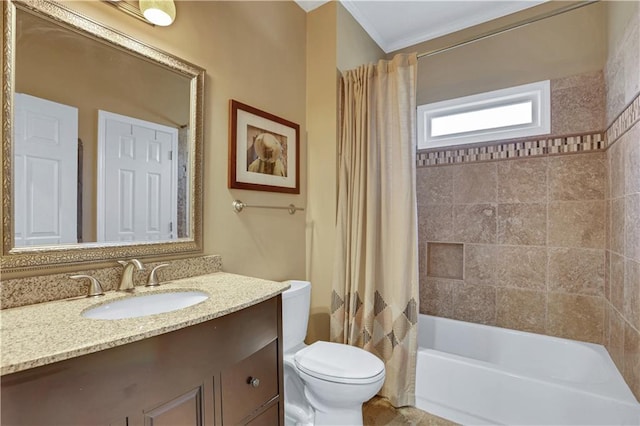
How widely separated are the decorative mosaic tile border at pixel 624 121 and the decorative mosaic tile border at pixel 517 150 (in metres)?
0.13

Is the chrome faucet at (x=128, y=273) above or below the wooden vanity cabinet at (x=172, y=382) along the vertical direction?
above

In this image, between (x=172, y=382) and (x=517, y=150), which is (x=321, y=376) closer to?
(x=172, y=382)

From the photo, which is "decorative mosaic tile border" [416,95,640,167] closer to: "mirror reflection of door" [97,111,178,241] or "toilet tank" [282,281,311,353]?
"toilet tank" [282,281,311,353]

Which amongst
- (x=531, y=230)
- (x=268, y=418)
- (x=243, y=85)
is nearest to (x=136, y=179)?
(x=243, y=85)

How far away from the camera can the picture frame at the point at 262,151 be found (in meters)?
1.67

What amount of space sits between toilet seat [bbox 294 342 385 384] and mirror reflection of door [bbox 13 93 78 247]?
3.73ft

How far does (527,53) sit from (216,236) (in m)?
2.48

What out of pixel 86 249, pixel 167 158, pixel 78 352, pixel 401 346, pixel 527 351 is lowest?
pixel 527 351

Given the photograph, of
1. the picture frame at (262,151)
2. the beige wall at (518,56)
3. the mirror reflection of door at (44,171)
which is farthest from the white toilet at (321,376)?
the beige wall at (518,56)

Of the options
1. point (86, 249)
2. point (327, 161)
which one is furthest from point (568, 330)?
point (86, 249)

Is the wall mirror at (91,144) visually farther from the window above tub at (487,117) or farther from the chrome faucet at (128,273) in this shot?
the window above tub at (487,117)

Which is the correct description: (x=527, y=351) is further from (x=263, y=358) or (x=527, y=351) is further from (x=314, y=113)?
(x=314, y=113)

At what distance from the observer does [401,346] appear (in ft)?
5.95

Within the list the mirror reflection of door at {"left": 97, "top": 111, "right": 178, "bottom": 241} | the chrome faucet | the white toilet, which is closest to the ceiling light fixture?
the mirror reflection of door at {"left": 97, "top": 111, "right": 178, "bottom": 241}
